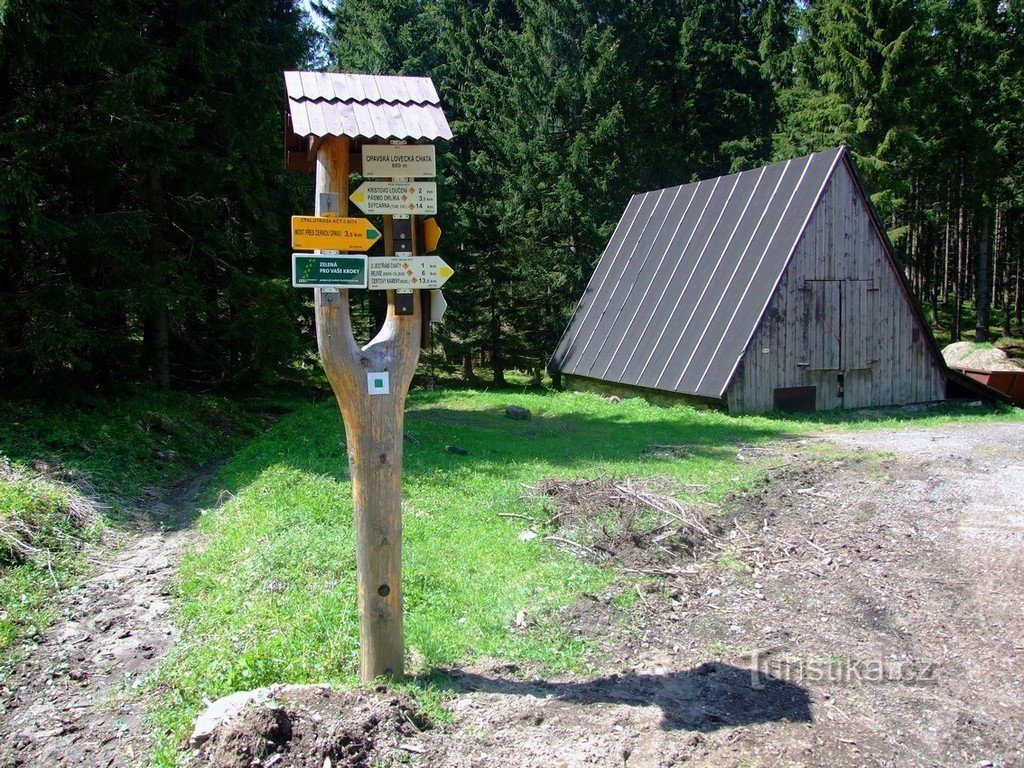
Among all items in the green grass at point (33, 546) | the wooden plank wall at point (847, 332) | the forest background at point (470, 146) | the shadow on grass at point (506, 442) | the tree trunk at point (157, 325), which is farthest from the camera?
the wooden plank wall at point (847, 332)

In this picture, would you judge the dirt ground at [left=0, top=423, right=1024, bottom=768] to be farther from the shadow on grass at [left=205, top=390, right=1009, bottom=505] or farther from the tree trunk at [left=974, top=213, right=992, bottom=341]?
the tree trunk at [left=974, top=213, right=992, bottom=341]

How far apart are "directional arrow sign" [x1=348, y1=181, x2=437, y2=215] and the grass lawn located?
2.79 metres

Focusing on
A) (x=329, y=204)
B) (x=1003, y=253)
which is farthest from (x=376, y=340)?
(x=1003, y=253)

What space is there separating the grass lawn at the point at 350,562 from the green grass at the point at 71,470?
1.01 metres

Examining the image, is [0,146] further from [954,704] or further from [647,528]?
[954,704]

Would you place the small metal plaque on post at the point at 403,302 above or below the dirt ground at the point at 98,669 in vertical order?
above

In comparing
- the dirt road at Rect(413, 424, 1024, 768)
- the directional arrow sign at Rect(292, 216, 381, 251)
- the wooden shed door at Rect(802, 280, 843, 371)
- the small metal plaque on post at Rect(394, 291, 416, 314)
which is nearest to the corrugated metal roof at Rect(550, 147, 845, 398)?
the wooden shed door at Rect(802, 280, 843, 371)

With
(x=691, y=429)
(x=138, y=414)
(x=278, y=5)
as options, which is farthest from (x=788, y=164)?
(x=138, y=414)

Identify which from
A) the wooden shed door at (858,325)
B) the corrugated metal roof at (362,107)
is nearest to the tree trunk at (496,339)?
the wooden shed door at (858,325)

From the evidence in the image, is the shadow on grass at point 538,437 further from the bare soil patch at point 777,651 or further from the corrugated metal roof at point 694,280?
the bare soil patch at point 777,651

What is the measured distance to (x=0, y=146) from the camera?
11.4 metres

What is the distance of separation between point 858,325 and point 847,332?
41 cm

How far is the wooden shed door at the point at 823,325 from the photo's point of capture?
723 inches

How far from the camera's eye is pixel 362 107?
4.83 meters
